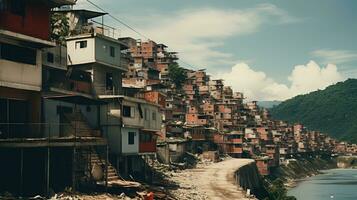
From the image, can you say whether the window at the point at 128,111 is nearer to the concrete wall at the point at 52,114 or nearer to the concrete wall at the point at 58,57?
the concrete wall at the point at 52,114

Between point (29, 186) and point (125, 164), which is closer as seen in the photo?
point (29, 186)

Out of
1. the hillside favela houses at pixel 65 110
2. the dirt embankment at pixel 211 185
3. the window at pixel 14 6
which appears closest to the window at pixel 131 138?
the hillside favela houses at pixel 65 110

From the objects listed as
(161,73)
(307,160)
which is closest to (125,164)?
(161,73)

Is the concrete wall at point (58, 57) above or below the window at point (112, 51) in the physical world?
below

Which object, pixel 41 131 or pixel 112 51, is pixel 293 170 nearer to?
pixel 112 51

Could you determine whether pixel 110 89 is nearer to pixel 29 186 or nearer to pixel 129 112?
pixel 129 112
